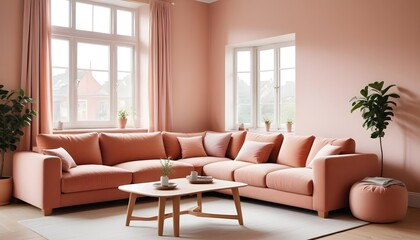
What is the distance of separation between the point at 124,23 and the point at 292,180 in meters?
4.00

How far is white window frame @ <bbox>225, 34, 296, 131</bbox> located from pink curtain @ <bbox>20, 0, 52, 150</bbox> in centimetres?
303

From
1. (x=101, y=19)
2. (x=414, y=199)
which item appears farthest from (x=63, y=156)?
(x=414, y=199)

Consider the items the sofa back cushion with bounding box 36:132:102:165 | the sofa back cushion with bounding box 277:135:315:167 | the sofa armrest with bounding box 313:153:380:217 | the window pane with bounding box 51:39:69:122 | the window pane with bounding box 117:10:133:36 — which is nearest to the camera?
the sofa armrest with bounding box 313:153:380:217

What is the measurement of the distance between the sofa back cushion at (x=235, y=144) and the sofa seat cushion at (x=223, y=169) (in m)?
0.61

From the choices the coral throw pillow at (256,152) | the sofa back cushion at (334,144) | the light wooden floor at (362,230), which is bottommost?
the light wooden floor at (362,230)

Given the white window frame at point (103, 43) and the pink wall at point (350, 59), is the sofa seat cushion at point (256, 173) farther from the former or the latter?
the white window frame at point (103, 43)

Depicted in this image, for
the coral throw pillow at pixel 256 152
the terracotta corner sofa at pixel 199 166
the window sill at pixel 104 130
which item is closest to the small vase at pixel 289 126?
the terracotta corner sofa at pixel 199 166

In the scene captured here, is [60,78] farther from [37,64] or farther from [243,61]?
[243,61]

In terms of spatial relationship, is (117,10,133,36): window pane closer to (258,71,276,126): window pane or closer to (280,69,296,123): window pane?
(258,71,276,126): window pane

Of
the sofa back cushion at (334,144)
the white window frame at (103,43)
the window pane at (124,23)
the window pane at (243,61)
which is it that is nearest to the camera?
the sofa back cushion at (334,144)

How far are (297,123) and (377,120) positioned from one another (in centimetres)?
146

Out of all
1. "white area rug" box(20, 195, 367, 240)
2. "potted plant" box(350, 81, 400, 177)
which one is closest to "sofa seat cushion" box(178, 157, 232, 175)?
"white area rug" box(20, 195, 367, 240)

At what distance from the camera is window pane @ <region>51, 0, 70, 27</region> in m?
6.64

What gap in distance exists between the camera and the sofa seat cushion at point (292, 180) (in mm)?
4988
